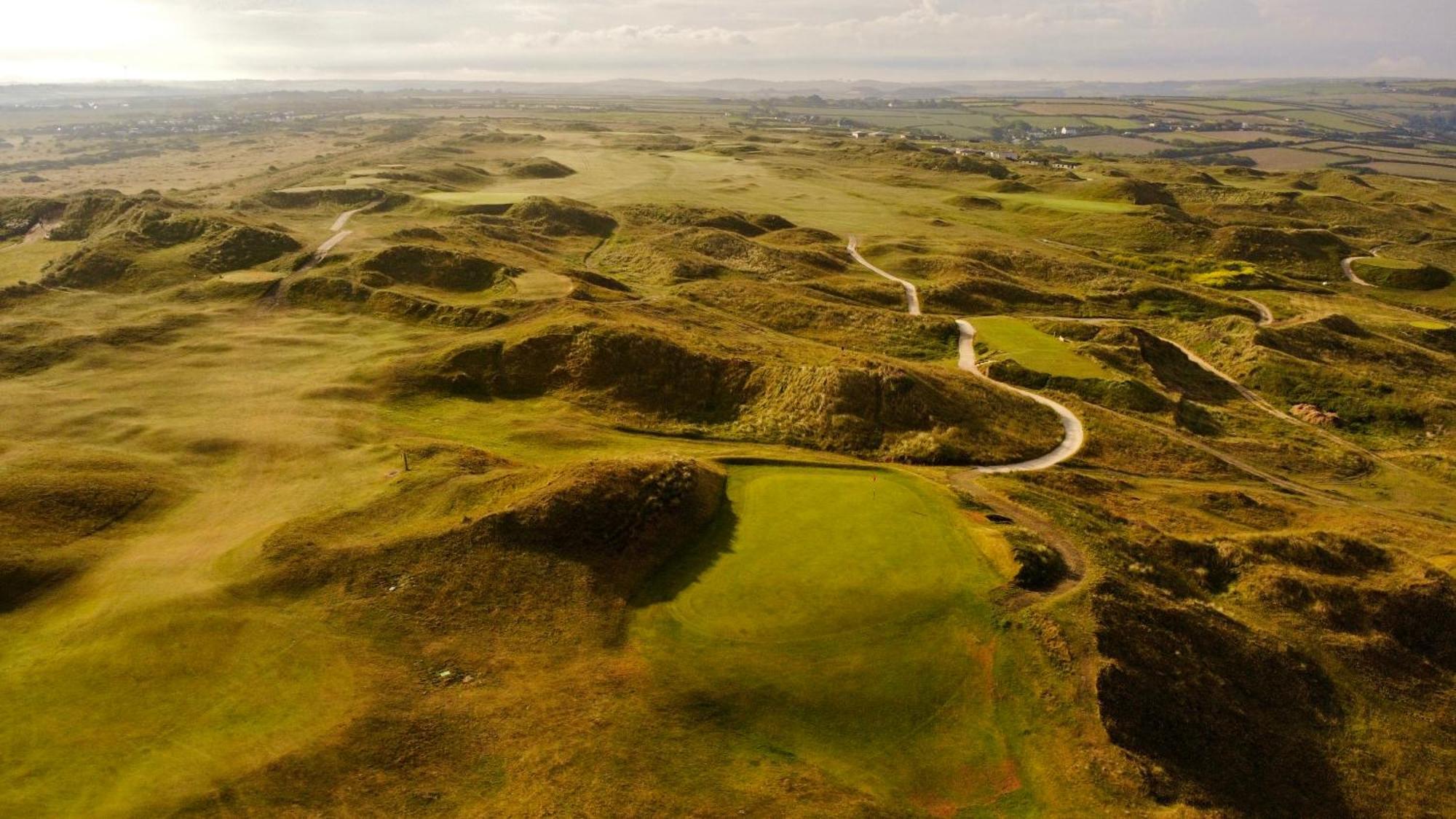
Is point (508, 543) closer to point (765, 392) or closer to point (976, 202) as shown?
point (765, 392)

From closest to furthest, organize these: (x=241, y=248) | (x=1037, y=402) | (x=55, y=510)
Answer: (x=55, y=510) < (x=1037, y=402) < (x=241, y=248)

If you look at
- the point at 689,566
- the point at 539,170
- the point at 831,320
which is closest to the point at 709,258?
the point at 831,320

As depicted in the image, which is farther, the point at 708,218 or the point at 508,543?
the point at 708,218

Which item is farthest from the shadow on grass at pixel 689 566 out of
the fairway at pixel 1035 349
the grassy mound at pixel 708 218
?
the grassy mound at pixel 708 218

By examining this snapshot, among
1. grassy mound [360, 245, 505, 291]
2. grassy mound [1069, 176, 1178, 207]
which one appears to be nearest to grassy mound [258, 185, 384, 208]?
grassy mound [360, 245, 505, 291]

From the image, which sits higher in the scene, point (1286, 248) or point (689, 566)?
point (1286, 248)

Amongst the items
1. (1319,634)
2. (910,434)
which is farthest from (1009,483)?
(1319,634)
